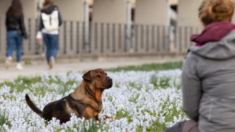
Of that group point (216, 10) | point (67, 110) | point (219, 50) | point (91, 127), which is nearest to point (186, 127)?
point (219, 50)

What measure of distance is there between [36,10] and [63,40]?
1312 millimetres

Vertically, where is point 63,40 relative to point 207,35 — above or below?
below

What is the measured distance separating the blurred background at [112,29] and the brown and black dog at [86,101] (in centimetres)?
1057

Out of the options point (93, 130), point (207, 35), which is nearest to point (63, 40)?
point (93, 130)

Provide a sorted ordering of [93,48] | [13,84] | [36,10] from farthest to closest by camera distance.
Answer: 1. [93,48]
2. [36,10]
3. [13,84]

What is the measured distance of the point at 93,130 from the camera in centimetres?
443

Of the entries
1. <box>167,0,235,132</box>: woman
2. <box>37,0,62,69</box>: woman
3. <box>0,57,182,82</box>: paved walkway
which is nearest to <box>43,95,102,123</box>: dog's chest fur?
<box>167,0,235,132</box>: woman

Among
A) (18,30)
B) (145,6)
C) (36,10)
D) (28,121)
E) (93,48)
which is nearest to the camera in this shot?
(28,121)

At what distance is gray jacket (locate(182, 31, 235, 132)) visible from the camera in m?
3.35

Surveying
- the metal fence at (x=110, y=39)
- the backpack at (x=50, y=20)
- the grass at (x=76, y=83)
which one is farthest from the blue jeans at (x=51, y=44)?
the metal fence at (x=110, y=39)

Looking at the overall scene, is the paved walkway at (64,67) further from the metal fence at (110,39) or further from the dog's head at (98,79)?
the dog's head at (98,79)

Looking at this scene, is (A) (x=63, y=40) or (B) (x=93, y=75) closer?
(B) (x=93, y=75)

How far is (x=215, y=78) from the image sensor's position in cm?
338

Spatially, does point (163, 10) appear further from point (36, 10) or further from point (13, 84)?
point (13, 84)
